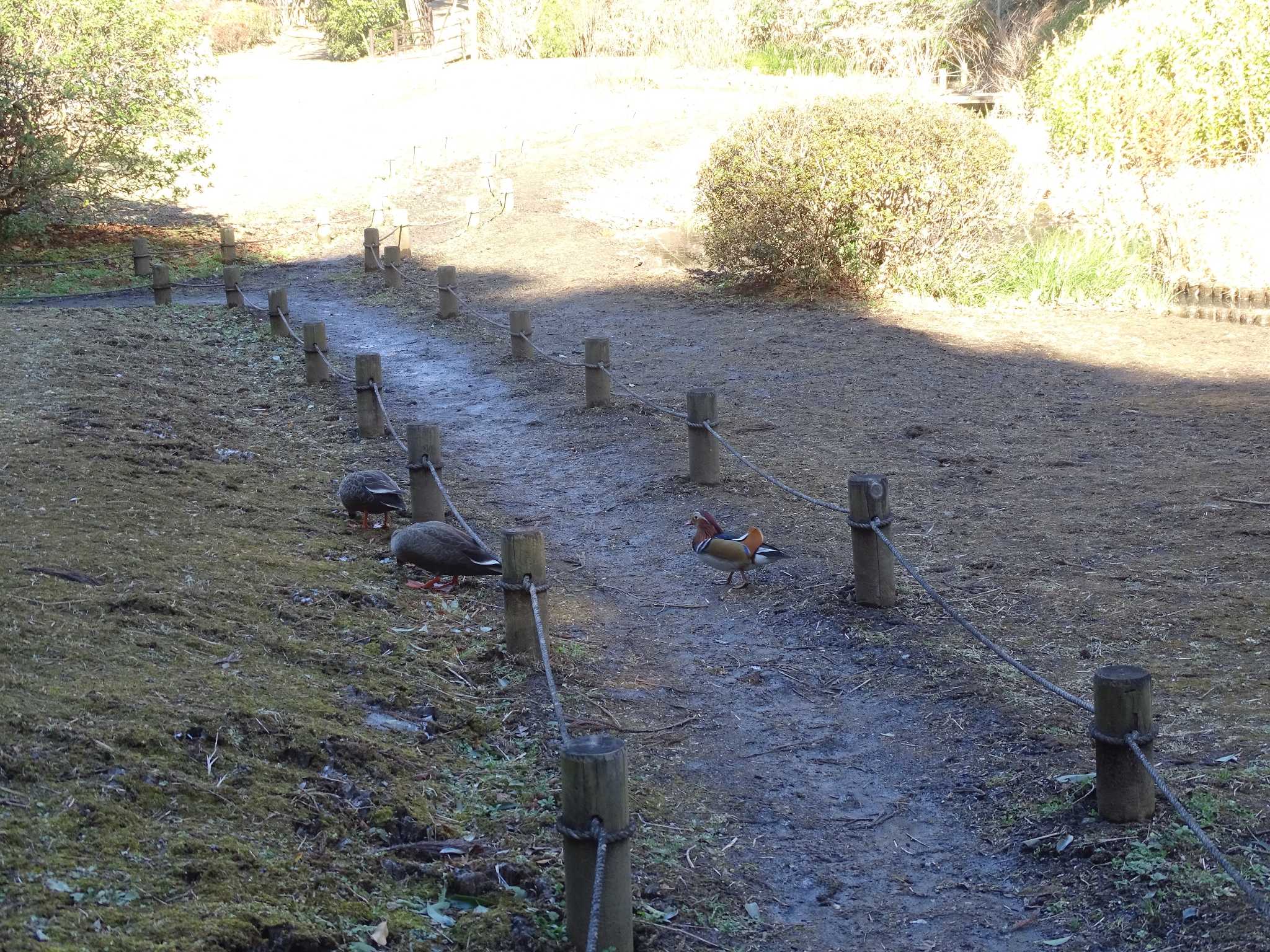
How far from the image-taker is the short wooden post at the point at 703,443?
7.47 meters

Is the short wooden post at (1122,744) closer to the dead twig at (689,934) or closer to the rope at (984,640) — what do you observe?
the rope at (984,640)

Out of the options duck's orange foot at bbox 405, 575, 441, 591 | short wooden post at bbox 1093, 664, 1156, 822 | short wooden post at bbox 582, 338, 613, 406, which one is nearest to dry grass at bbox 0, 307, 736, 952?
duck's orange foot at bbox 405, 575, 441, 591

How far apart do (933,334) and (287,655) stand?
8514mm

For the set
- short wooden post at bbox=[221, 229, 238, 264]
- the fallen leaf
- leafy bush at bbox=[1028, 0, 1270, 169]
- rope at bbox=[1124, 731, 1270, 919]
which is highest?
leafy bush at bbox=[1028, 0, 1270, 169]

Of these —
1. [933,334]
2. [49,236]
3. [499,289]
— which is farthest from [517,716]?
[49,236]

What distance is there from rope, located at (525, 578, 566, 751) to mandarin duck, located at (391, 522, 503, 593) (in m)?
0.63

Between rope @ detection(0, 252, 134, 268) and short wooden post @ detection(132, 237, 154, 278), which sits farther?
short wooden post @ detection(132, 237, 154, 278)

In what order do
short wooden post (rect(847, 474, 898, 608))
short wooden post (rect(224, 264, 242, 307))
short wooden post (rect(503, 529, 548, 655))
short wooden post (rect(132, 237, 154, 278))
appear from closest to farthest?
1. short wooden post (rect(503, 529, 548, 655))
2. short wooden post (rect(847, 474, 898, 608))
3. short wooden post (rect(224, 264, 242, 307))
4. short wooden post (rect(132, 237, 154, 278))

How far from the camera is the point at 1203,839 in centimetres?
288

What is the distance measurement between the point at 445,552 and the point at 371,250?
1165 cm

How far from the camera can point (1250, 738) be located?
3.85m

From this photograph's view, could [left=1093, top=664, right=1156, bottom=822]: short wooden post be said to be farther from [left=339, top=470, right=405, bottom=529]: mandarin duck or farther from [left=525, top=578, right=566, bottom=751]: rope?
[left=339, top=470, right=405, bottom=529]: mandarin duck

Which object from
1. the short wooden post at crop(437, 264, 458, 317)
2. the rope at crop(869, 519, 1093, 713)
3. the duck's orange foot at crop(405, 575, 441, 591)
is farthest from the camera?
the short wooden post at crop(437, 264, 458, 317)

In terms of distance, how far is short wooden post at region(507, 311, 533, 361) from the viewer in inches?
442
